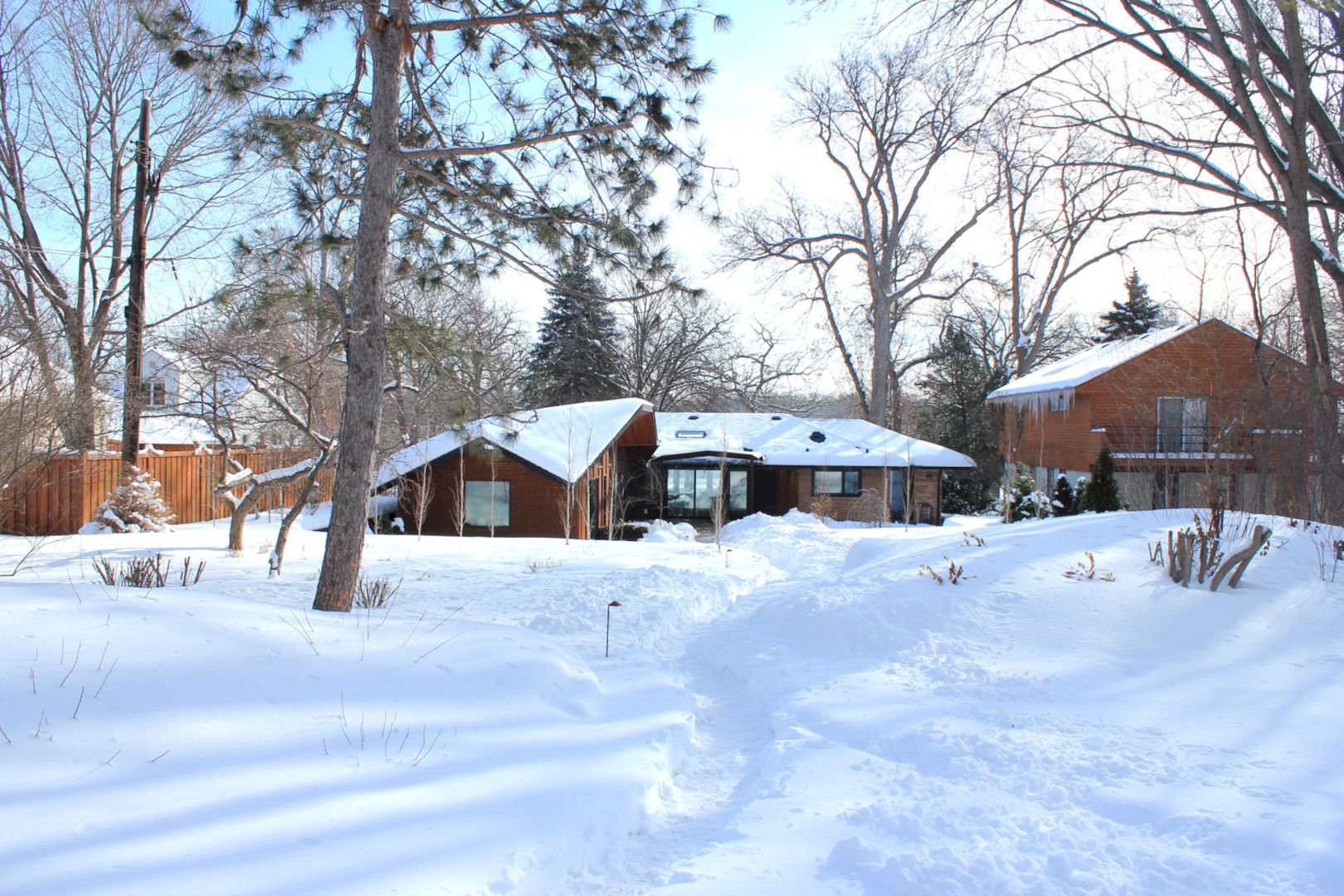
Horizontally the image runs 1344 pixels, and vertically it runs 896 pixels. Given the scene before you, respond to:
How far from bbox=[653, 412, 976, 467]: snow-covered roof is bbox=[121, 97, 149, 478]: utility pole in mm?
14094

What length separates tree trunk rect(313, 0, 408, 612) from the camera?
637 centimetres

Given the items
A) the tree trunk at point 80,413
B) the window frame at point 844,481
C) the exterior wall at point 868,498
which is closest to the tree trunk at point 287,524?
the tree trunk at point 80,413

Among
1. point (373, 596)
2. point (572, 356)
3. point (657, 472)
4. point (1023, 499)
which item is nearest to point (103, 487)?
point (373, 596)

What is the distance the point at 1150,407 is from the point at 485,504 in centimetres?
1857

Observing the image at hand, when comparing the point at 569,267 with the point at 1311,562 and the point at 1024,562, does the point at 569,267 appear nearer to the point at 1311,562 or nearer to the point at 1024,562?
the point at 1024,562

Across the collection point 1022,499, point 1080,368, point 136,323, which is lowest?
point 1022,499

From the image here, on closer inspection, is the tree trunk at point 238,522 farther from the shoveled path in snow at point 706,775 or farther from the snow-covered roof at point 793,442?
the snow-covered roof at point 793,442

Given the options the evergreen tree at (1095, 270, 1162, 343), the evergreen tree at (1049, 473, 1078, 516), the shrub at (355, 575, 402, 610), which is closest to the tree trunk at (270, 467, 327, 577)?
the shrub at (355, 575, 402, 610)

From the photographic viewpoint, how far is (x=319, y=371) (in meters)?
10.3

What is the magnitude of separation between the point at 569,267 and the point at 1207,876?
6.56m

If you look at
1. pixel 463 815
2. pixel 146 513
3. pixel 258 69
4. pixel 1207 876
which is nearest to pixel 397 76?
pixel 258 69

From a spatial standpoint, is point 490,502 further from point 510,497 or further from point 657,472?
point 657,472

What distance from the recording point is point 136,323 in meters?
13.4

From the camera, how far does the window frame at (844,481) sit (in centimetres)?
2588
